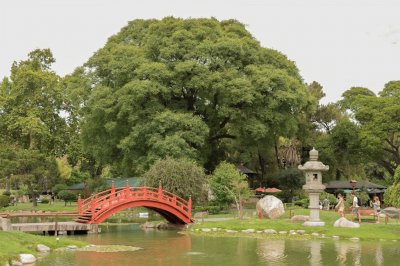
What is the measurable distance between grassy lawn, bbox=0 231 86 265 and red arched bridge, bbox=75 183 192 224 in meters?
8.07

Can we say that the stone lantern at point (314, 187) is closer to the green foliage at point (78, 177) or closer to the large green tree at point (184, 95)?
the large green tree at point (184, 95)

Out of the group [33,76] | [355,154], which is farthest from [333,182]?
[33,76]

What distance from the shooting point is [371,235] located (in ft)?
96.0

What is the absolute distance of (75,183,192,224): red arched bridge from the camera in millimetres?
33812

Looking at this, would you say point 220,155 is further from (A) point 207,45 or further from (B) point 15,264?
(B) point 15,264

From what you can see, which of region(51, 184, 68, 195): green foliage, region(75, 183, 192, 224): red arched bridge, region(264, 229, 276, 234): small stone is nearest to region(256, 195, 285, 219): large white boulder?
region(75, 183, 192, 224): red arched bridge

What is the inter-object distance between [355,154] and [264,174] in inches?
395

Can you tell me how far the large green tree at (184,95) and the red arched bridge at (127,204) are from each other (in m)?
7.40

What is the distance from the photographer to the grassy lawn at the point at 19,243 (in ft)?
65.0

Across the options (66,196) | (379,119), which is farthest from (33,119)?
(379,119)

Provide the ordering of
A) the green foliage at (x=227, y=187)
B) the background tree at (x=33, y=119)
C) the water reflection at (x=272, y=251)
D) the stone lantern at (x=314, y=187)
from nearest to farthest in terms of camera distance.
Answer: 1. the water reflection at (x=272, y=251)
2. the stone lantern at (x=314, y=187)
3. the green foliage at (x=227, y=187)
4. the background tree at (x=33, y=119)

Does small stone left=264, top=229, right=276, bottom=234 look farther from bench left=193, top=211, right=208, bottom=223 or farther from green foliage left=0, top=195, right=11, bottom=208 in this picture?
green foliage left=0, top=195, right=11, bottom=208

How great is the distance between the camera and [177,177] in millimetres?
39281

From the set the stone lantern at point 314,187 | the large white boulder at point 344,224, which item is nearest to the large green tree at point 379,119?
the stone lantern at point 314,187
